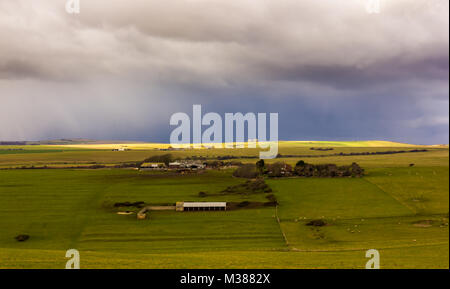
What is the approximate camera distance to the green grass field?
23375 mm

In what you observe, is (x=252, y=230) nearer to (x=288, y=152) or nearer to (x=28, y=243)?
(x=28, y=243)

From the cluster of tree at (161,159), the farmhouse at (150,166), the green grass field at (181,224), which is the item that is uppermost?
the cluster of tree at (161,159)

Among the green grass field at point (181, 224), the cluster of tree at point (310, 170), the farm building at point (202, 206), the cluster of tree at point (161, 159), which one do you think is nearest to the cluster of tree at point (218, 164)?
the green grass field at point (181, 224)

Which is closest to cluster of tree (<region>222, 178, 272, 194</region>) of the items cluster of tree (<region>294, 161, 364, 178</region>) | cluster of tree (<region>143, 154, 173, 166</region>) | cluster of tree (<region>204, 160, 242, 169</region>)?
cluster of tree (<region>204, 160, 242, 169</region>)

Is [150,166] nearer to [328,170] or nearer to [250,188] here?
[250,188]

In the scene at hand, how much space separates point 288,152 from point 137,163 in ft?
129

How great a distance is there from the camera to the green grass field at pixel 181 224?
2338 cm

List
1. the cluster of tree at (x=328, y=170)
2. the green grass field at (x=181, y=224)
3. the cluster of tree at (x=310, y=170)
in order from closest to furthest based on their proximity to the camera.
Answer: the green grass field at (x=181, y=224) < the cluster of tree at (x=310, y=170) < the cluster of tree at (x=328, y=170)

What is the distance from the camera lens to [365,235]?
33.3m

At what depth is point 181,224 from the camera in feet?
109

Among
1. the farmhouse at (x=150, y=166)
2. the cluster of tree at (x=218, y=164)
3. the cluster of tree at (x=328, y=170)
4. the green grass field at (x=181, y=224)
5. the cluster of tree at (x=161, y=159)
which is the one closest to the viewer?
the green grass field at (x=181, y=224)

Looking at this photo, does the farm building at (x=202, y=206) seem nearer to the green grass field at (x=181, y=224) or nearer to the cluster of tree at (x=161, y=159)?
the green grass field at (x=181, y=224)

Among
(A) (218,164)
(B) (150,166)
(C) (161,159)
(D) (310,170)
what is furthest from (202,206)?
(D) (310,170)
